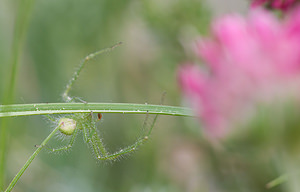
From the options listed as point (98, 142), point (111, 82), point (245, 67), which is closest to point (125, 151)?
point (98, 142)

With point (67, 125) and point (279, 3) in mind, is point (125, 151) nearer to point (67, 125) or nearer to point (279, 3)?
point (67, 125)

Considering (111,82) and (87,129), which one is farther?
(111,82)

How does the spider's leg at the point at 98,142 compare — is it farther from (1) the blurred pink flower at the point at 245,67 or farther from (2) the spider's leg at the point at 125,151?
(1) the blurred pink flower at the point at 245,67

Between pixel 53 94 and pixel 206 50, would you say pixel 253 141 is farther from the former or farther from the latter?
pixel 53 94

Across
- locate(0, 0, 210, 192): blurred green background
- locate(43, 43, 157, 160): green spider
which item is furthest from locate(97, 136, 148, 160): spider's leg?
locate(0, 0, 210, 192): blurred green background

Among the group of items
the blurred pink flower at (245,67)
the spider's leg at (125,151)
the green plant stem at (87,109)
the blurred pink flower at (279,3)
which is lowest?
the green plant stem at (87,109)

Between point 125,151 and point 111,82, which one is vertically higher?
point 111,82

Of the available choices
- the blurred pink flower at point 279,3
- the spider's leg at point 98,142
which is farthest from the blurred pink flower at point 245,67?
the spider's leg at point 98,142
